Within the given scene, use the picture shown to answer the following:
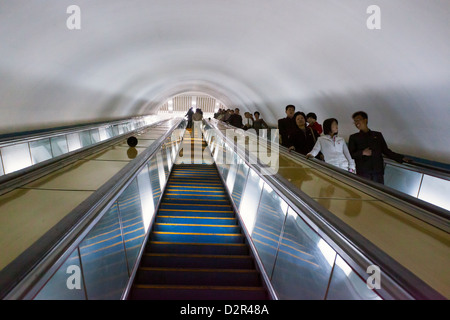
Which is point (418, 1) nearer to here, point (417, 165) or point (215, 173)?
point (417, 165)

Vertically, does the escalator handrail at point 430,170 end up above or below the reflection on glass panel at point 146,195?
above

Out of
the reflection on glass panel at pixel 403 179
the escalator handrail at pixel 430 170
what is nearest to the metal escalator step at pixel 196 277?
the escalator handrail at pixel 430 170

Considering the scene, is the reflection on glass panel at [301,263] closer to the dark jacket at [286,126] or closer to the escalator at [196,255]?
the escalator at [196,255]

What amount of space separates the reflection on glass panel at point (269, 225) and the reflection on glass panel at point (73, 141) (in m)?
6.54

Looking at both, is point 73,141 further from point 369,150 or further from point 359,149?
point 369,150

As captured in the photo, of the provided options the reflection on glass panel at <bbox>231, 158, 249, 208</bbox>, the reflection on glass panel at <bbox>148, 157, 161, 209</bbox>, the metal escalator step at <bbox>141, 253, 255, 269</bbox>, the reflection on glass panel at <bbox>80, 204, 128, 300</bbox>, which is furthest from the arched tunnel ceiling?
the metal escalator step at <bbox>141, 253, 255, 269</bbox>

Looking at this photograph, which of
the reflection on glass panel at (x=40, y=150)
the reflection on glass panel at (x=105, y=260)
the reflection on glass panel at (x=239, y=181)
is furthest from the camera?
the reflection on glass panel at (x=40, y=150)

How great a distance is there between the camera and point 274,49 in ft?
25.2

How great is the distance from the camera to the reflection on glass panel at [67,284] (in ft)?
4.79

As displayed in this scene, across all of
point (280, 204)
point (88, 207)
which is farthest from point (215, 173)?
point (88, 207)

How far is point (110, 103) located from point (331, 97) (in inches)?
397

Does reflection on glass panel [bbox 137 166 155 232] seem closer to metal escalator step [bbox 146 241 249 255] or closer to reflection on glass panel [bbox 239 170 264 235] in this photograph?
metal escalator step [bbox 146 241 249 255]

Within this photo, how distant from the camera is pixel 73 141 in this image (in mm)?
8672

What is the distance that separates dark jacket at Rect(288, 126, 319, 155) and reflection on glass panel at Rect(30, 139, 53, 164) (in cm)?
539
